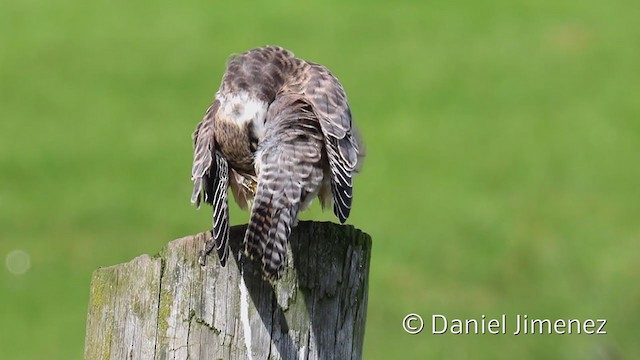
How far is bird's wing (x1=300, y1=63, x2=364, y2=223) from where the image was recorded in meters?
5.25

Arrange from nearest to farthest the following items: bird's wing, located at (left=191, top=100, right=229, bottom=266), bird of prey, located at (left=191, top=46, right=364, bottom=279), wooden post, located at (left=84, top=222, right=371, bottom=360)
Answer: wooden post, located at (left=84, top=222, right=371, bottom=360), bird of prey, located at (left=191, top=46, right=364, bottom=279), bird's wing, located at (left=191, top=100, right=229, bottom=266)

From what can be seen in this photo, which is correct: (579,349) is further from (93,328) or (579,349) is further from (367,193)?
(93,328)

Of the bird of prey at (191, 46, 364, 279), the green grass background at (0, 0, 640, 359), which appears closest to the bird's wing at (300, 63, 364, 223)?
the bird of prey at (191, 46, 364, 279)

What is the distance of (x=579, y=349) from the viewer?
10625mm

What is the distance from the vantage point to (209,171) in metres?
5.36

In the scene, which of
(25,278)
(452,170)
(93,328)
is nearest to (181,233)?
(25,278)

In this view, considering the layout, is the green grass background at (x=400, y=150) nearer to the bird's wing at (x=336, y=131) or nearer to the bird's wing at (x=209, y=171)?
the bird's wing at (x=336, y=131)

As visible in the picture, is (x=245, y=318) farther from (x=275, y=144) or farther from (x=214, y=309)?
(x=275, y=144)

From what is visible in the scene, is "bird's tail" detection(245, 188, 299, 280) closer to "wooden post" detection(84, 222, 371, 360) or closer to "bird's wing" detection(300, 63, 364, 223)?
"wooden post" detection(84, 222, 371, 360)

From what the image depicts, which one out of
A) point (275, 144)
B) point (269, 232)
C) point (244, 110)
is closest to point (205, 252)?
point (269, 232)

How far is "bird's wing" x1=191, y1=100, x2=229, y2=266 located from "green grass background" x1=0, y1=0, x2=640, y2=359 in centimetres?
559

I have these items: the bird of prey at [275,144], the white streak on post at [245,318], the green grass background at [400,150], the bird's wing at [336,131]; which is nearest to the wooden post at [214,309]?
the white streak on post at [245,318]

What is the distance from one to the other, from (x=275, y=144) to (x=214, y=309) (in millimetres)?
1286

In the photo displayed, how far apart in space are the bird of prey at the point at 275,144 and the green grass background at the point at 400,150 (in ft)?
17.1
